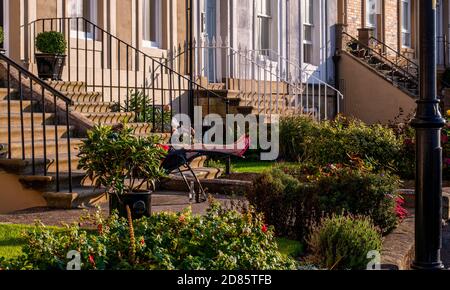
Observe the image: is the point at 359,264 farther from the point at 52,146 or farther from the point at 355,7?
the point at 355,7

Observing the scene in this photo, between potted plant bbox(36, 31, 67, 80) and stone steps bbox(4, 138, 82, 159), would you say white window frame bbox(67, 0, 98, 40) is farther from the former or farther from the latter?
stone steps bbox(4, 138, 82, 159)

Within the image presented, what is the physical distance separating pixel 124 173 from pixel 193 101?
7633 millimetres

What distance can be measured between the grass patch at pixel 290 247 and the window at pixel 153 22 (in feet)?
33.3

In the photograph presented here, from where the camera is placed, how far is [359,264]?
22.0 feet

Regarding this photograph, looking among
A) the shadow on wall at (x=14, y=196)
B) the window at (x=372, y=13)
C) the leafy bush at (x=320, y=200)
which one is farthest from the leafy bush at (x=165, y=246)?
the window at (x=372, y=13)

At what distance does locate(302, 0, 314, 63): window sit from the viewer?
23.9 meters

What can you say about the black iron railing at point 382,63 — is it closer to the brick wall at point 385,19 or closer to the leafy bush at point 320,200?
the brick wall at point 385,19

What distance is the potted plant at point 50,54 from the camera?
13.3 metres

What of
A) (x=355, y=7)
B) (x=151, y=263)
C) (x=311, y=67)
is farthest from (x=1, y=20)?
(x=355, y=7)

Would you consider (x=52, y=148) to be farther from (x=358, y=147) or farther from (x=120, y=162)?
(x=358, y=147)

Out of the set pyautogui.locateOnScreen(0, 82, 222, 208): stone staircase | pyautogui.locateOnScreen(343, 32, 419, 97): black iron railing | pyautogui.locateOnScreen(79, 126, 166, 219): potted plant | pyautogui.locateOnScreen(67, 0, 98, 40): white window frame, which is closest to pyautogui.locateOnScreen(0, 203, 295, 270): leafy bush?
pyautogui.locateOnScreen(79, 126, 166, 219): potted plant

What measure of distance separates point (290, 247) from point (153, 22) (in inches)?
424

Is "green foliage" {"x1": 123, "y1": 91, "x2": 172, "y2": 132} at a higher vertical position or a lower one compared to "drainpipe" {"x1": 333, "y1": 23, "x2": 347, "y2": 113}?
lower

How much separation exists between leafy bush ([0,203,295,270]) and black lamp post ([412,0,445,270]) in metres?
1.11
